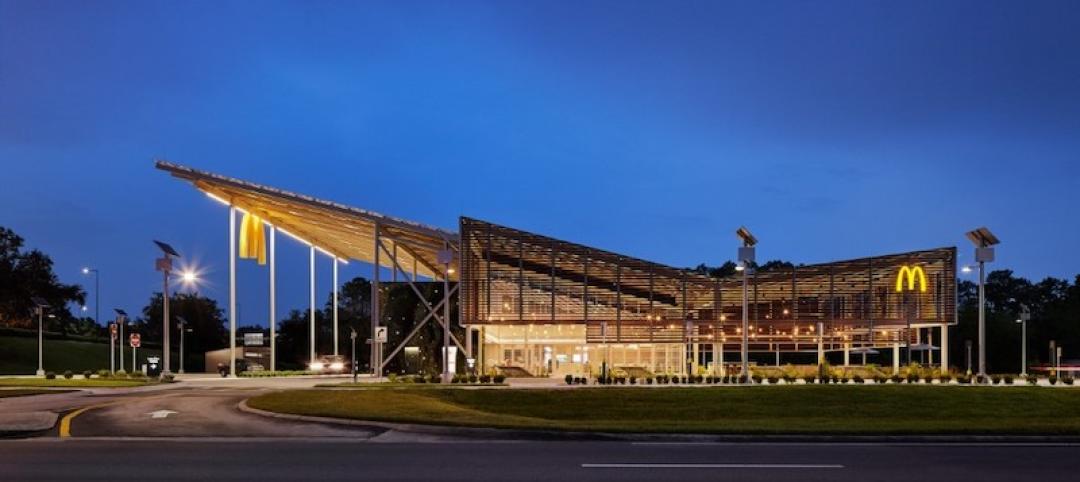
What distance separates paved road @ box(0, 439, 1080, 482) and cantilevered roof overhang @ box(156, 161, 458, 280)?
3286 cm

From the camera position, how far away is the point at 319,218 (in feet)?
179

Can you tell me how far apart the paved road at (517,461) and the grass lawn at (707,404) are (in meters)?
5.27

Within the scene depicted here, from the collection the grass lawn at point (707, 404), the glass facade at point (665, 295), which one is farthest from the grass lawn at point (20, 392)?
the glass facade at point (665, 295)

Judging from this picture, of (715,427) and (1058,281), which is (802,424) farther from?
(1058,281)

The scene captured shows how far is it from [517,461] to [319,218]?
1643 inches

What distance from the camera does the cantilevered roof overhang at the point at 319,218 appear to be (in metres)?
50.7

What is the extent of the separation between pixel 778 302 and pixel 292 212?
1041 inches

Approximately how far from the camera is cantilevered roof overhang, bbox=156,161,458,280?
5072 centimetres

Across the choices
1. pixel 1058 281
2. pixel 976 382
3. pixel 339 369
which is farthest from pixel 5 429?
pixel 1058 281

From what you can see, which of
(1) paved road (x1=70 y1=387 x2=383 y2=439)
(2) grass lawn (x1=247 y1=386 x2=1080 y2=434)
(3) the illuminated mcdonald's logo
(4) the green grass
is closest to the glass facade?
(3) the illuminated mcdonald's logo

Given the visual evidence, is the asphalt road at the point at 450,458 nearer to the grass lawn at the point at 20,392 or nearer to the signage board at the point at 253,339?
the grass lawn at the point at 20,392

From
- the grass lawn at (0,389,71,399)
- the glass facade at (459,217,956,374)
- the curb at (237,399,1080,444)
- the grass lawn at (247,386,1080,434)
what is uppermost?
the glass facade at (459,217,956,374)

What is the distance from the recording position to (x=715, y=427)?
20203 mm

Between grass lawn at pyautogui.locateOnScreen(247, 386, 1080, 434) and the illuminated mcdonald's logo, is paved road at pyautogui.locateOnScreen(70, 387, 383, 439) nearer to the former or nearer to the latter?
grass lawn at pyautogui.locateOnScreen(247, 386, 1080, 434)
